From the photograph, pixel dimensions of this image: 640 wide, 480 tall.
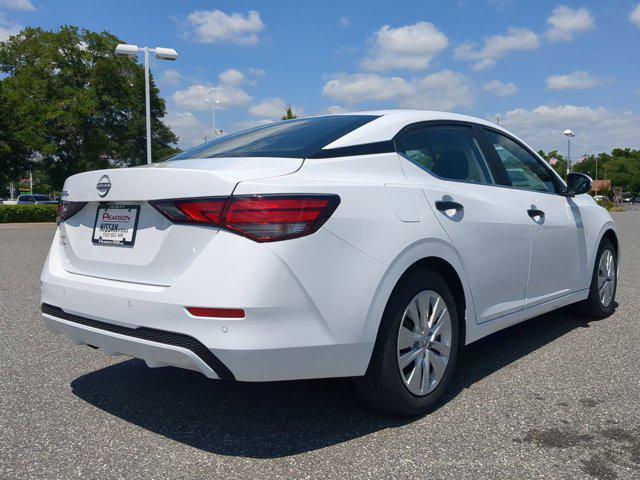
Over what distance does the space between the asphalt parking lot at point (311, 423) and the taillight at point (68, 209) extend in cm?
106

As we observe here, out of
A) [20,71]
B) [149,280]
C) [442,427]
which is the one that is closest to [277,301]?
[149,280]

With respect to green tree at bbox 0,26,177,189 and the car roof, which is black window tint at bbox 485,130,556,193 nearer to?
the car roof

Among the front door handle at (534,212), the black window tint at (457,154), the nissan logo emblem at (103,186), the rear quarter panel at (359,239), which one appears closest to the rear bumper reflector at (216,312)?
the rear quarter panel at (359,239)

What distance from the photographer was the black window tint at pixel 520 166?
417cm

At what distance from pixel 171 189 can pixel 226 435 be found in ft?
4.05

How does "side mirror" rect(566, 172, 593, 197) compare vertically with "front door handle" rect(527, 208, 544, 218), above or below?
above

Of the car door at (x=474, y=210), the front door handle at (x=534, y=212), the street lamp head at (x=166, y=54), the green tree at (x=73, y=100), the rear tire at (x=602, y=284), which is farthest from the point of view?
the green tree at (x=73, y=100)

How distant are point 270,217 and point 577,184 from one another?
324 cm

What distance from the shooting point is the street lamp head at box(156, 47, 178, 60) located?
740 inches

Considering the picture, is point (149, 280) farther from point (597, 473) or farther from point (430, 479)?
point (597, 473)

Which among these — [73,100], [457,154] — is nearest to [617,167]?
[73,100]

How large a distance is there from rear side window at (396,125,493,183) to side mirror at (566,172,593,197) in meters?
1.18

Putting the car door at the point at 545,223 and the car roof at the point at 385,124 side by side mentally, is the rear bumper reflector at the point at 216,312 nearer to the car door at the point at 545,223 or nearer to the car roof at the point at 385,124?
the car roof at the point at 385,124

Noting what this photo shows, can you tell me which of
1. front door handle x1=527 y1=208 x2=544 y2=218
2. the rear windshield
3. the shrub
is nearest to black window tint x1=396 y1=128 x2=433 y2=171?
the rear windshield
